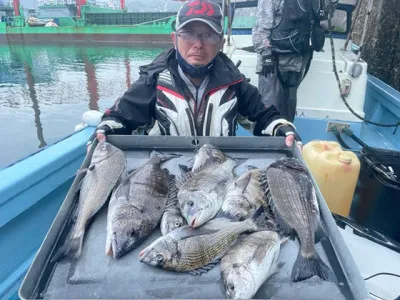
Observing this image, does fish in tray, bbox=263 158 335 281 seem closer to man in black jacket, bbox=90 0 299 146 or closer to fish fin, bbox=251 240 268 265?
fish fin, bbox=251 240 268 265

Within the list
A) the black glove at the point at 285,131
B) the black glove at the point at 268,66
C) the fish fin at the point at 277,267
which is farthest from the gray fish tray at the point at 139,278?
the black glove at the point at 268,66

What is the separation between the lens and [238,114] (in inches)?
111

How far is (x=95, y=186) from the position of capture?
1696 mm

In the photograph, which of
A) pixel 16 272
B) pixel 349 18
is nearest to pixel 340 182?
pixel 16 272

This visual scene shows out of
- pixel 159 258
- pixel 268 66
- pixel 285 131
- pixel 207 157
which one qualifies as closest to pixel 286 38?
pixel 268 66

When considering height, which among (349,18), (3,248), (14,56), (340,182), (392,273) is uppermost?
(349,18)

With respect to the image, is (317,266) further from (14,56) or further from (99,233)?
(14,56)

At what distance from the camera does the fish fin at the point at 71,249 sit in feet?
4.21

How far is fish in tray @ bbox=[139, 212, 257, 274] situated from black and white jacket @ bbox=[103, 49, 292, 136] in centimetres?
121

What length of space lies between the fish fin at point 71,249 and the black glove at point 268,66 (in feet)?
11.6

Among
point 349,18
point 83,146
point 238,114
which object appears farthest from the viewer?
point 349,18

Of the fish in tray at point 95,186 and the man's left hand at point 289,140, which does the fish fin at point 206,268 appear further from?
Result: the man's left hand at point 289,140

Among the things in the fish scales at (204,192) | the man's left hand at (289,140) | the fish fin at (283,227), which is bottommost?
the fish fin at (283,227)

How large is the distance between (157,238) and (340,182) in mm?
1795
